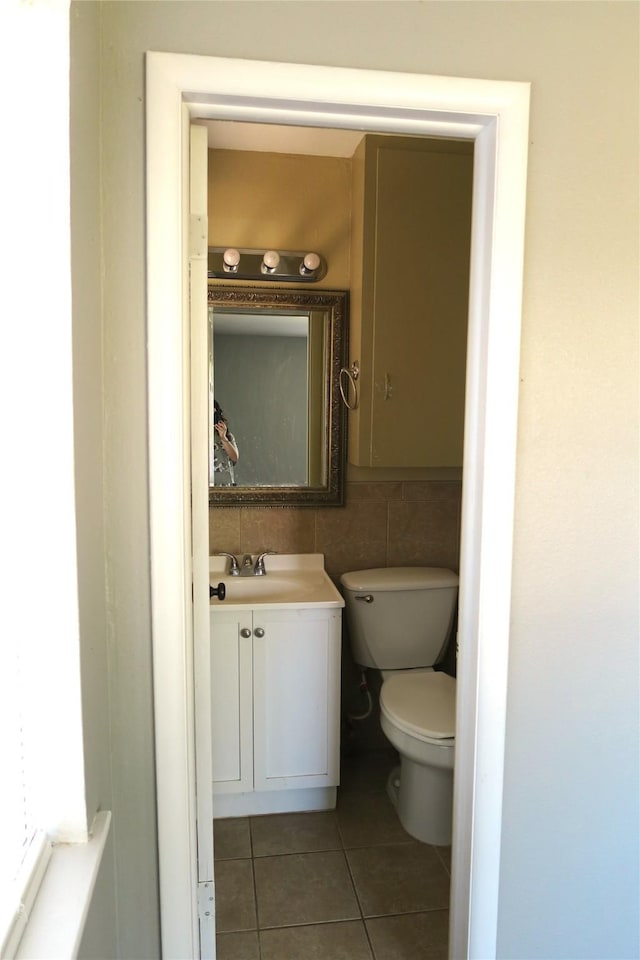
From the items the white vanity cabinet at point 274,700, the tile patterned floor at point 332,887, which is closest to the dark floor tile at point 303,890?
the tile patterned floor at point 332,887

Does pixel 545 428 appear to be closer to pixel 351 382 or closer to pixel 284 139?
pixel 351 382

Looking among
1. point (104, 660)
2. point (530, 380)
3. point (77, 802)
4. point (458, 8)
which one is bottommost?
point (77, 802)

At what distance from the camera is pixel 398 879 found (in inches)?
81.4

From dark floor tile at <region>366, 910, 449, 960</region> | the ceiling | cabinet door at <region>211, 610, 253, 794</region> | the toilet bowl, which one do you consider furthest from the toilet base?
the ceiling

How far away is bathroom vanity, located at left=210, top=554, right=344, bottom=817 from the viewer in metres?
2.21

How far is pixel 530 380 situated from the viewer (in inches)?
50.0

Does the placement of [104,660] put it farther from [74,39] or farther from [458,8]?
[458,8]

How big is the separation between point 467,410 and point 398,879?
1.58 m

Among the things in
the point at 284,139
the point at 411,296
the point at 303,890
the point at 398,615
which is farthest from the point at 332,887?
the point at 284,139

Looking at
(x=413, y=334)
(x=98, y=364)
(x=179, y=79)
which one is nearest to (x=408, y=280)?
(x=413, y=334)

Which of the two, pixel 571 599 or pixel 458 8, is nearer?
pixel 458 8

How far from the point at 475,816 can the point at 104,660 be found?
800mm

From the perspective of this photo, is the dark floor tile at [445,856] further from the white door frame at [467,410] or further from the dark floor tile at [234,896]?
the white door frame at [467,410]

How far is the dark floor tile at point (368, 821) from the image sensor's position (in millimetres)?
2260
